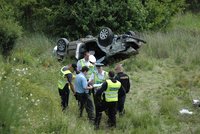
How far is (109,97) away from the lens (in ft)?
38.2

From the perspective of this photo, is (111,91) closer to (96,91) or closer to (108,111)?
(96,91)

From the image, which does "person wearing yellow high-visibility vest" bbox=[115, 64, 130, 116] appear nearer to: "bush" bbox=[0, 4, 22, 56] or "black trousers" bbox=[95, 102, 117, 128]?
"black trousers" bbox=[95, 102, 117, 128]

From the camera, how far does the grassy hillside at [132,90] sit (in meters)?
9.34

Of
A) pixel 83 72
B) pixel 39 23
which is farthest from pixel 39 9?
pixel 83 72

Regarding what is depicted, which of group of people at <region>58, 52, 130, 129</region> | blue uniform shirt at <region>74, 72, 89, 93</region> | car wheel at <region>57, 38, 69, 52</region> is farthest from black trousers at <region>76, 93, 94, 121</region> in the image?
car wheel at <region>57, 38, 69, 52</region>

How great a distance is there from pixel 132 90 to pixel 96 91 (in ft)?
13.5

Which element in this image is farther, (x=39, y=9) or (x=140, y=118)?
(x=39, y=9)

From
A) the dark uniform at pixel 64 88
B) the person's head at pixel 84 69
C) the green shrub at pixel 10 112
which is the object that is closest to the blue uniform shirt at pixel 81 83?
the person's head at pixel 84 69

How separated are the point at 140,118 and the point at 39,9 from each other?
15448mm

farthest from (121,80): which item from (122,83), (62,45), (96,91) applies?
(62,45)

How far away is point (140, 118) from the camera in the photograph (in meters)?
12.4

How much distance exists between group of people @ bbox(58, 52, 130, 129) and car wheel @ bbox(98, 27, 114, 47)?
4.68m

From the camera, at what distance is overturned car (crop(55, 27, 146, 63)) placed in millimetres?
18266

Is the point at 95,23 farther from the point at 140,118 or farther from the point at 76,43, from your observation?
the point at 140,118
